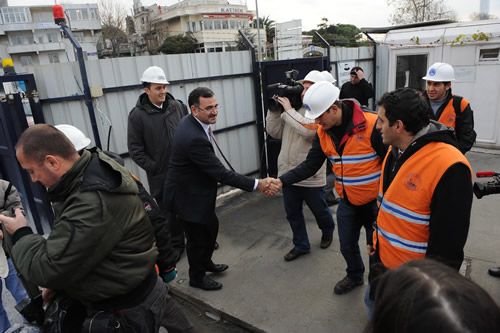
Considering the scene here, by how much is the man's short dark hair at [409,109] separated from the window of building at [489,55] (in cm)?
659

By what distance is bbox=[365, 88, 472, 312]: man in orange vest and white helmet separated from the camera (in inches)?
64.2

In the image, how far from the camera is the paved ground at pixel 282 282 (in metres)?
2.92

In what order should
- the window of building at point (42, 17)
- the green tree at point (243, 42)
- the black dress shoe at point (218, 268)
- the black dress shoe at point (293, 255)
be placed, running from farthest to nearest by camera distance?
the window of building at point (42, 17) → the green tree at point (243, 42) → the black dress shoe at point (293, 255) → the black dress shoe at point (218, 268)

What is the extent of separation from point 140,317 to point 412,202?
5.25 feet

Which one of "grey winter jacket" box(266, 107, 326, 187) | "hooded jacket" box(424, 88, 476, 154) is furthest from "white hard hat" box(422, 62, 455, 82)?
"grey winter jacket" box(266, 107, 326, 187)

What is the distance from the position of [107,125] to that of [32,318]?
292 cm

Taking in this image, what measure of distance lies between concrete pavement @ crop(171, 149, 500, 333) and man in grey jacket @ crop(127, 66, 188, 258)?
123 cm

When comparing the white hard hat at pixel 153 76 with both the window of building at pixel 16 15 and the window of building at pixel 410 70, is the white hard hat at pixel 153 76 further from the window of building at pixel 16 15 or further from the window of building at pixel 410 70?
the window of building at pixel 16 15

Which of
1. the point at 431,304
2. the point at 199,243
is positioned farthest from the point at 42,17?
the point at 431,304

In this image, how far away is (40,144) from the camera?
1.63 m

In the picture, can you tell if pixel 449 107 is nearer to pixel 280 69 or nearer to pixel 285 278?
pixel 285 278

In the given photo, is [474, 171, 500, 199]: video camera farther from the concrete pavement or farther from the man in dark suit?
the man in dark suit

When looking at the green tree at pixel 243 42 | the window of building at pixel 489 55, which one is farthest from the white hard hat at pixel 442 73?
the window of building at pixel 489 55

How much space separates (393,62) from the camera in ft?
27.7
